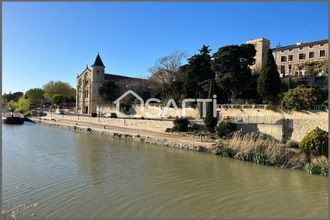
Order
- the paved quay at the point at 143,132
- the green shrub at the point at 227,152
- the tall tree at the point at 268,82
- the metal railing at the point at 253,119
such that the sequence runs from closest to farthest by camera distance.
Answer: the green shrub at the point at 227,152 < the paved quay at the point at 143,132 < the metal railing at the point at 253,119 < the tall tree at the point at 268,82

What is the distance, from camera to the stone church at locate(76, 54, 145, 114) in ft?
207

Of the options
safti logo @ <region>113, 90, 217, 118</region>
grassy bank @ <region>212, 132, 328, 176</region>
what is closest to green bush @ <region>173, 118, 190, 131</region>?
safti logo @ <region>113, 90, 217, 118</region>

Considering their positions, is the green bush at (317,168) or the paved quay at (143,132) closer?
the green bush at (317,168)

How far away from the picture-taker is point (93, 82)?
63.2 metres

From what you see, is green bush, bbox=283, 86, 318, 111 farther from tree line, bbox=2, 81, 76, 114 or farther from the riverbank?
tree line, bbox=2, 81, 76, 114

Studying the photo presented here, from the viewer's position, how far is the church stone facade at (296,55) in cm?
4099

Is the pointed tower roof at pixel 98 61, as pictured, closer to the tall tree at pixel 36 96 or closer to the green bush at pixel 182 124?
the tall tree at pixel 36 96

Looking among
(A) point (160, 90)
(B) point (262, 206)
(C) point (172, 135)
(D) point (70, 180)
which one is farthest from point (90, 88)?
(B) point (262, 206)

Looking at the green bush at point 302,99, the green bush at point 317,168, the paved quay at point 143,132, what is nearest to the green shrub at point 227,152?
the paved quay at point 143,132

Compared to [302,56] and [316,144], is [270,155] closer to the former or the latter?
[316,144]

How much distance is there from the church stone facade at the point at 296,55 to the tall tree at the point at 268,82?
10752 millimetres

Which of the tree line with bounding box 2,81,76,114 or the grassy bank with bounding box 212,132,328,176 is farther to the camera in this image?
the tree line with bounding box 2,81,76,114

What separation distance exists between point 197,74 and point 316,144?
2014cm

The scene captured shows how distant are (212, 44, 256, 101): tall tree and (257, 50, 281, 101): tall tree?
Answer: 2526 mm
